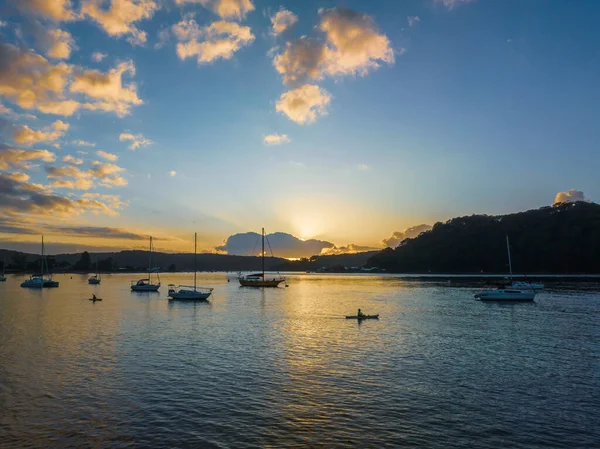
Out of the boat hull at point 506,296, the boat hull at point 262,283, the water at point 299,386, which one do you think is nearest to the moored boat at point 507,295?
the boat hull at point 506,296

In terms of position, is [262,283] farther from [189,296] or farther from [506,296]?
[506,296]

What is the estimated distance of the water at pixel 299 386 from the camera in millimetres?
18703

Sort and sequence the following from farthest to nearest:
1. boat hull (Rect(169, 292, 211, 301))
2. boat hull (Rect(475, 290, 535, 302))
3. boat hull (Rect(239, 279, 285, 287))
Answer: boat hull (Rect(239, 279, 285, 287))
boat hull (Rect(169, 292, 211, 301))
boat hull (Rect(475, 290, 535, 302))

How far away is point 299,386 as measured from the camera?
26.1 m

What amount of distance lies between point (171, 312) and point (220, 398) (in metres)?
49.2

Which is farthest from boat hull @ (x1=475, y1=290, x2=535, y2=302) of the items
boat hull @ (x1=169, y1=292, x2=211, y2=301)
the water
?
boat hull @ (x1=169, y1=292, x2=211, y2=301)

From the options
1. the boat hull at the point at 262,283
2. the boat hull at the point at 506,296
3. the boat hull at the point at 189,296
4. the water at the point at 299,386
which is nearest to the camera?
the water at the point at 299,386

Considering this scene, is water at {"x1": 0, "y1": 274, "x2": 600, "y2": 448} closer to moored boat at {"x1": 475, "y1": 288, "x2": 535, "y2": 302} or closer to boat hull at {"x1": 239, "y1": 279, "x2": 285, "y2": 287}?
moored boat at {"x1": 475, "y1": 288, "x2": 535, "y2": 302}

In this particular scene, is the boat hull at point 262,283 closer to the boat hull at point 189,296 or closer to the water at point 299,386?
the boat hull at point 189,296

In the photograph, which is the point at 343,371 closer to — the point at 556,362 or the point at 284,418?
the point at 284,418

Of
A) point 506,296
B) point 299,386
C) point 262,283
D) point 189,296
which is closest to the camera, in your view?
point 299,386

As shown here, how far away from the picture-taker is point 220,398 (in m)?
23.8

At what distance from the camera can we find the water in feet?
61.4

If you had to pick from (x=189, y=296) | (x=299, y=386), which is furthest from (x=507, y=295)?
(x=299, y=386)
